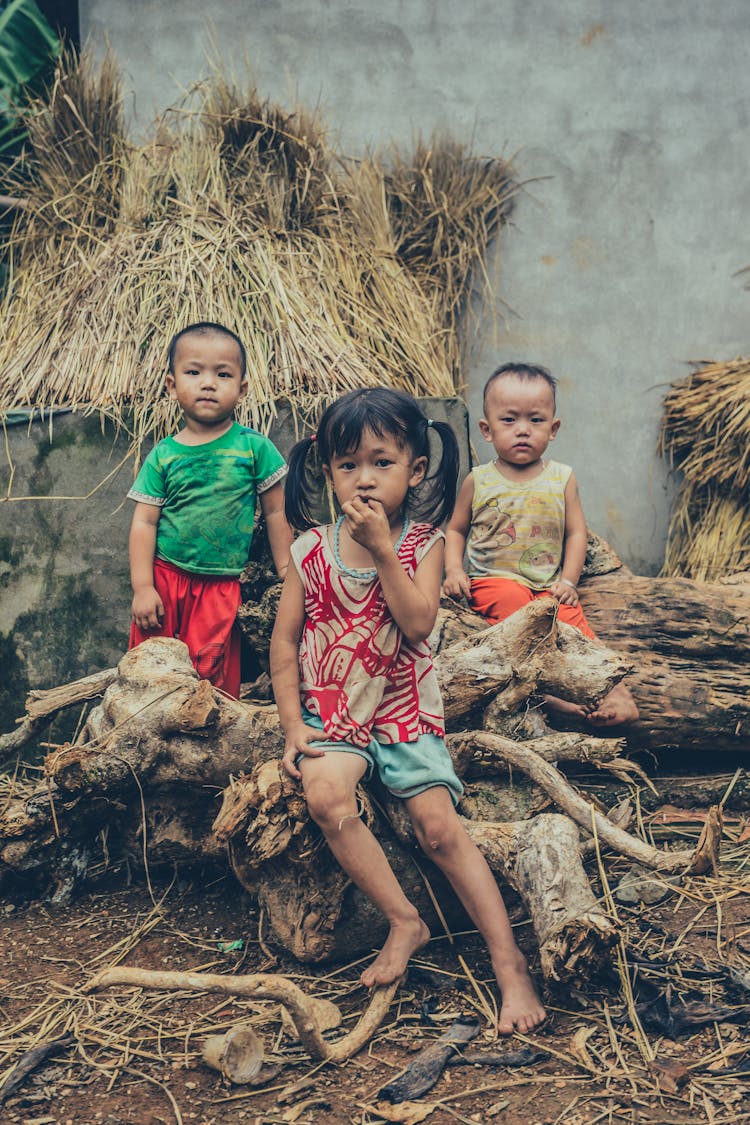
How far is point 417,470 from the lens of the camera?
8.27 ft

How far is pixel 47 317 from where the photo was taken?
13.8 ft

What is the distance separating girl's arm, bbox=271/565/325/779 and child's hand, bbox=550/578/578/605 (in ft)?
3.77

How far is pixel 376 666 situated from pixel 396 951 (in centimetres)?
69

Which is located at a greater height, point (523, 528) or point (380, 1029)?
point (523, 528)

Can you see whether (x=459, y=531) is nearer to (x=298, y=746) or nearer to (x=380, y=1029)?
(x=298, y=746)

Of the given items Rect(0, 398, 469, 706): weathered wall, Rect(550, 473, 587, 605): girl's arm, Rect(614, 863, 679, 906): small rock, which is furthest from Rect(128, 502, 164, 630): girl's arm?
Rect(614, 863, 679, 906): small rock

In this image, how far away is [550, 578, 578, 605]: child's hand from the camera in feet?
11.2

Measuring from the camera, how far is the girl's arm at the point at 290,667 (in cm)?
246

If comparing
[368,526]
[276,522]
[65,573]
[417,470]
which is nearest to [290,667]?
[368,526]

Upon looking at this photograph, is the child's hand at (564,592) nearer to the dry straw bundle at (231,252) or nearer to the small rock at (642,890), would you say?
the small rock at (642,890)

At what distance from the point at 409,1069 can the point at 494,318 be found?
12.5 ft

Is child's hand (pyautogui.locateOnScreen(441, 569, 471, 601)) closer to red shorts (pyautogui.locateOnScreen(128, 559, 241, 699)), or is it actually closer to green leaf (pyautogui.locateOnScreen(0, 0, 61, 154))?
red shorts (pyautogui.locateOnScreen(128, 559, 241, 699))

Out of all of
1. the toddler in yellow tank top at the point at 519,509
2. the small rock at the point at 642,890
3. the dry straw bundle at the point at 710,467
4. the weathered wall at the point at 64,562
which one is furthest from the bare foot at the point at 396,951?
the dry straw bundle at the point at 710,467

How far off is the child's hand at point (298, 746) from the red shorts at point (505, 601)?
1219 mm
